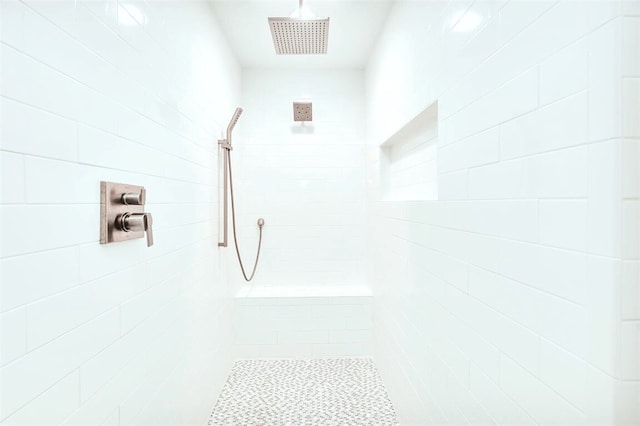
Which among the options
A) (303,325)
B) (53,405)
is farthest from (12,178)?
(303,325)

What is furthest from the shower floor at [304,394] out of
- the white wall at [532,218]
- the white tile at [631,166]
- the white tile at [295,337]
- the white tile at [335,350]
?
the white tile at [631,166]

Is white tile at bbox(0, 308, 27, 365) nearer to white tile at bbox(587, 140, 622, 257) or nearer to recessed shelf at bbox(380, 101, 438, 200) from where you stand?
white tile at bbox(587, 140, 622, 257)

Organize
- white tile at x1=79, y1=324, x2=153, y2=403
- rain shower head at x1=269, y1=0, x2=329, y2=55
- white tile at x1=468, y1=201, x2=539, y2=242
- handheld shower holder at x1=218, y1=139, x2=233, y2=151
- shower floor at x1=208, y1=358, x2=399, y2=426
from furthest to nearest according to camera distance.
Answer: handheld shower holder at x1=218, y1=139, x2=233, y2=151 → shower floor at x1=208, y1=358, x2=399, y2=426 → rain shower head at x1=269, y1=0, x2=329, y2=55 → white tile at x1=79, y1=324, x2=153, y2=403 → white tile at x1=468, y1=201, x2=539, y2=242

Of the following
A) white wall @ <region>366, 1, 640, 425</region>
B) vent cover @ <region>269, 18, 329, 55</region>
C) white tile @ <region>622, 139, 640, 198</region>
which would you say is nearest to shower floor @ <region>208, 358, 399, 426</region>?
white wall @ <region>366, 1, 640, 425</region>

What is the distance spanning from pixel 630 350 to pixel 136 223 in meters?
1.22

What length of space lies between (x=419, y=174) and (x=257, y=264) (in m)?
1.71

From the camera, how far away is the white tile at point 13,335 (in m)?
0.67

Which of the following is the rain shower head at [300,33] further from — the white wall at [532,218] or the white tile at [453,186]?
the white tile at [453,186]

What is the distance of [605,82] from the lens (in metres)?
0.62

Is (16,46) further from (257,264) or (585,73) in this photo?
(257,264)

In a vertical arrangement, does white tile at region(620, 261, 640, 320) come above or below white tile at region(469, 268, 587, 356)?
above

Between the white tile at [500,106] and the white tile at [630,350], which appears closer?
the white tile at [630,350]

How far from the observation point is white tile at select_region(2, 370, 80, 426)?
72 cm

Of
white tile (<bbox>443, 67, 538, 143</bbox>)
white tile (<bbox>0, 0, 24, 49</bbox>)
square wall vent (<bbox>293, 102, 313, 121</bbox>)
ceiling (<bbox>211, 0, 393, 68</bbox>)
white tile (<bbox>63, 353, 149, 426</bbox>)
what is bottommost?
white tile (<bbox>63, 353, 149, 426</bbox>)
